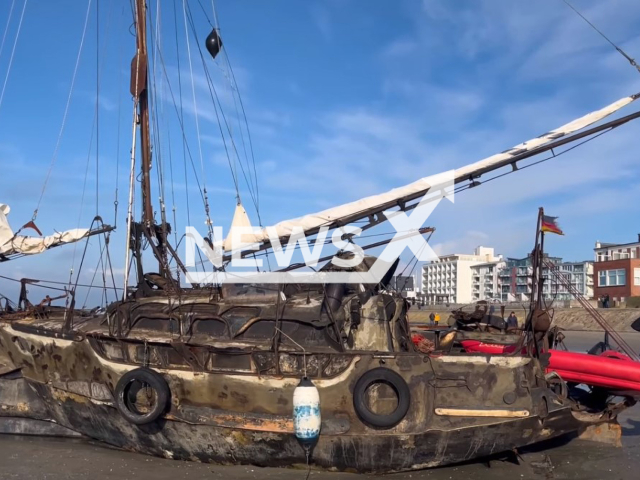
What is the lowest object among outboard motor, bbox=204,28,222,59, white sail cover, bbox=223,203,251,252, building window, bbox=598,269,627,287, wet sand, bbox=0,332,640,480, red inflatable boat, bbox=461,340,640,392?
wet sand, bbox=0,332,640,480

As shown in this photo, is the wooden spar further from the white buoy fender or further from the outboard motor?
the outboard motor

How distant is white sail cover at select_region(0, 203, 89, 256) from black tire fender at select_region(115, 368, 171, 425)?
20.8 feet

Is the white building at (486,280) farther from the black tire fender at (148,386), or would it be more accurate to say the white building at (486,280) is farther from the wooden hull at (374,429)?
the black tire fender at (148,386)

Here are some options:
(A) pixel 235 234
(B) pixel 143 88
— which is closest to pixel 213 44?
(B) pixel 143 88

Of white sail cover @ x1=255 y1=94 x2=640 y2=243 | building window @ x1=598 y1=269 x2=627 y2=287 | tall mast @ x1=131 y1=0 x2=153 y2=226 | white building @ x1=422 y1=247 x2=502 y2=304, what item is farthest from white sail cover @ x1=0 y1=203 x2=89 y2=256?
white building @ x1=422 y1=247 x2=502 y2=304

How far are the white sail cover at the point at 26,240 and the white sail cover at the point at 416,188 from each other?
6.22 meters

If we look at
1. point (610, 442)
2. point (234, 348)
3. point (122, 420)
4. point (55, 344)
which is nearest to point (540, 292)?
point (610, 442)

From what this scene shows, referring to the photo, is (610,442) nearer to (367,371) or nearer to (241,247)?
(367,371)

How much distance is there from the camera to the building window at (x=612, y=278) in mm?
54281

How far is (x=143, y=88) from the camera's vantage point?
13.1 metres

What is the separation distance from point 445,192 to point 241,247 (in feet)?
11.8

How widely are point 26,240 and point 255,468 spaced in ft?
27.9

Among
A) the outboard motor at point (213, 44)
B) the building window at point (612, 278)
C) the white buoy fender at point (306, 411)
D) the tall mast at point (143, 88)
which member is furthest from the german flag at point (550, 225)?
the building window at point (612, 278)

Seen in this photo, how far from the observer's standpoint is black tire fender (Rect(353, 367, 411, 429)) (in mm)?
8273
